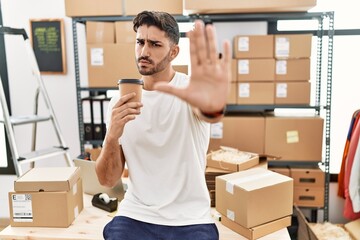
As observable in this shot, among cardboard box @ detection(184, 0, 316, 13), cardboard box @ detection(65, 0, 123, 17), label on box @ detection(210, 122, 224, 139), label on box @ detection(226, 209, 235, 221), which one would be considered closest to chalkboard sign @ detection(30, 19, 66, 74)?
cardboard box @ detection(65, 0, 123, 17)

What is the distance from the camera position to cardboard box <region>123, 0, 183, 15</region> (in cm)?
250

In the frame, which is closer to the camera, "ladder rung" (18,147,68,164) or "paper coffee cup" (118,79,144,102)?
"paper coffee cup" (118,79,144,102)

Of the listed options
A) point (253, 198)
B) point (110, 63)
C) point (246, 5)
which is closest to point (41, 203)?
point (253, 198)

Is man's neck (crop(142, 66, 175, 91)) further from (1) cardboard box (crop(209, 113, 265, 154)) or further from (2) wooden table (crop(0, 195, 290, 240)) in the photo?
(1) cardboard box (crop(209, 113, 265, 154))

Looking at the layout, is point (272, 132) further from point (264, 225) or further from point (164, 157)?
point (164, 157)

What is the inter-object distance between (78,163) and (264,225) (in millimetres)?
1106

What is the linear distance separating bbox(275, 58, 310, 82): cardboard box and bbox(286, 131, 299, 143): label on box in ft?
1.23

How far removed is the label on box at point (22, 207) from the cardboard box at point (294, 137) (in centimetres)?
162

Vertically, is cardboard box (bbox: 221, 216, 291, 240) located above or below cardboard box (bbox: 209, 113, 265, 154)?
below

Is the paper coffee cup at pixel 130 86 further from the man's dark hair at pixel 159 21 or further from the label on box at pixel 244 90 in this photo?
the label on box at pixel 244 90

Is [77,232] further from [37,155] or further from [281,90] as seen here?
[281,90]

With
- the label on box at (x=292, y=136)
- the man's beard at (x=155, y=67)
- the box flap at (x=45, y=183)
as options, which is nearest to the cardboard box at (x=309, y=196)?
the label on box at (x=292, y=136)

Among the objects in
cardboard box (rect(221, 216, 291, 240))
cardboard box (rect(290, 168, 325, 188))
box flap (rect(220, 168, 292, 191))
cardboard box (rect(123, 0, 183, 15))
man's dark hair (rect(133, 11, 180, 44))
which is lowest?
cardboard box (rect(290, 168, 325, 188))

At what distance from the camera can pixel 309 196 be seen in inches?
106
